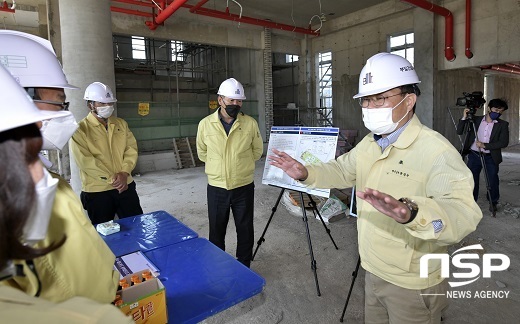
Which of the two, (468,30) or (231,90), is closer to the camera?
(231,90)

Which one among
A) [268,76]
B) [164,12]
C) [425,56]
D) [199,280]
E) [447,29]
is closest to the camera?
[199,280]

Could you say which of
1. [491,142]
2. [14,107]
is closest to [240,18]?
[491,142]

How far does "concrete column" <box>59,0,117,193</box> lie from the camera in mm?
4270

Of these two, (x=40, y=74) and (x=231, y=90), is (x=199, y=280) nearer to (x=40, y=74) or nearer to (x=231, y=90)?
(x=40, y=74)

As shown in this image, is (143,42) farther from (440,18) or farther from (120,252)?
(120,252)

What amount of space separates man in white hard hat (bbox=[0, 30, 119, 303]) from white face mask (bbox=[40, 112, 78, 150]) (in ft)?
0.07

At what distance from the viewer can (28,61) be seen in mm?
1353

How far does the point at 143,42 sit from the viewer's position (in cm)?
1505

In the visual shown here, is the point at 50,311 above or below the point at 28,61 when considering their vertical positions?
below

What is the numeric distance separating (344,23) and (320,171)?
1079 cm

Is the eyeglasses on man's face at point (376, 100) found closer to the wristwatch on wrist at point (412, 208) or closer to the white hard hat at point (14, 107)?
the wristwatch on wrist at point (412, 208)

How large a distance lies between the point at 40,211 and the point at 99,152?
251 cm

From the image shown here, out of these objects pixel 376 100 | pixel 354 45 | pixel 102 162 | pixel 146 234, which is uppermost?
pixel 354 45

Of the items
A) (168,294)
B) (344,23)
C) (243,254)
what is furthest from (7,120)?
(344,23)
